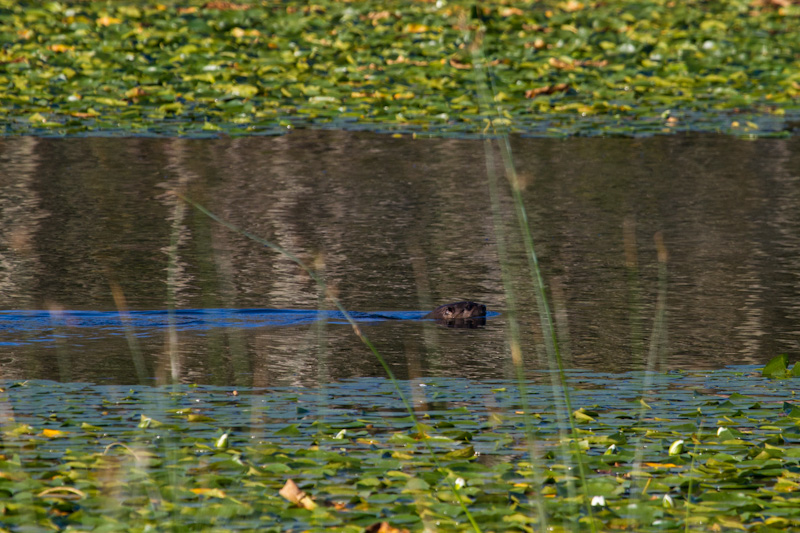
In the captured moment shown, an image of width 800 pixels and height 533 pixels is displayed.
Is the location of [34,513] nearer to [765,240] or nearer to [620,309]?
[620,309]

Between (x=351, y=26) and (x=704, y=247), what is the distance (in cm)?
1181

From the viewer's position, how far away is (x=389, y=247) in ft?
35.6

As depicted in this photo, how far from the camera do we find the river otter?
8.66 metres

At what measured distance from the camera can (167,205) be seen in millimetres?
12305

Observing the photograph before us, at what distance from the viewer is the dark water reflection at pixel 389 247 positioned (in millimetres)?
7913

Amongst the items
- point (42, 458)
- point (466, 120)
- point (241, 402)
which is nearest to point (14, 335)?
point (241, 402)

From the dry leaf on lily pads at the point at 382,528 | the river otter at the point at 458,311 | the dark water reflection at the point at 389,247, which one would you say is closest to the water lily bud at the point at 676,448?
the dry leaf on lily pads at the point at 382,528

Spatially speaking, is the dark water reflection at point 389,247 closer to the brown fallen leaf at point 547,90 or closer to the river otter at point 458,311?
the river otter at point 458,311

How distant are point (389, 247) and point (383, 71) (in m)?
8.24

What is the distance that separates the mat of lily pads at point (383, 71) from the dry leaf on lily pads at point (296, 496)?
10.3 metres

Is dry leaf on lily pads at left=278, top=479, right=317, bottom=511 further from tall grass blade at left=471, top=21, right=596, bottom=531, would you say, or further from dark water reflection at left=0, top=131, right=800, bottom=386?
dark water reflection at left=0, top=131, right=800, bottom=386

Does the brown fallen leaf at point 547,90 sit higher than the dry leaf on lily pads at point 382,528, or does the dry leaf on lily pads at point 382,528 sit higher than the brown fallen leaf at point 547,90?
the brown fallen leaf at point 547,90

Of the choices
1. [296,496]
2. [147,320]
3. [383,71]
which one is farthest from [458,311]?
[383,71]

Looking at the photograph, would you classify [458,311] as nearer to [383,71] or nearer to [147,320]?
[147,320]
